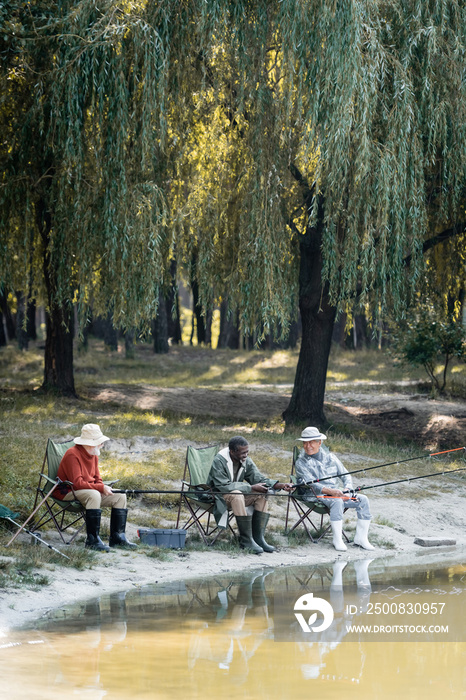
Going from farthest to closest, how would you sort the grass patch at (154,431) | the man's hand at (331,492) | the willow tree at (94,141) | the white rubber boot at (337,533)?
the willow tree at (94,141) < the grass patch at (154,431) < the man's hand at (331,492) < the white rubber boot at (337,533)

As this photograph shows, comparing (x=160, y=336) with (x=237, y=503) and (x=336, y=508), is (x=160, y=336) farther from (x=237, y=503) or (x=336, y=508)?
(x=237, y=503)

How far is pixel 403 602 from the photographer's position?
652 centimetres

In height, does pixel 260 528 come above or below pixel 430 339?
below

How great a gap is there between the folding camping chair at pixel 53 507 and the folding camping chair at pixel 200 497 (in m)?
0.82

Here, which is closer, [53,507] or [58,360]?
[53,507]

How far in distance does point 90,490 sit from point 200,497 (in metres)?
1.24

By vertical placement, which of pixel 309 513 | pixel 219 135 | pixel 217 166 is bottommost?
pixel 309 513

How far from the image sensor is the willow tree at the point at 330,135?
10.4m

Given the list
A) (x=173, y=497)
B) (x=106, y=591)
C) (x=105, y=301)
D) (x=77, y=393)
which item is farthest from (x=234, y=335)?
(x=106, y=591)

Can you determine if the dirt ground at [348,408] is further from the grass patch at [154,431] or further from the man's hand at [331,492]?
the man's hand at [331,492]

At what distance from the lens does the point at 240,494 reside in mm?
8312

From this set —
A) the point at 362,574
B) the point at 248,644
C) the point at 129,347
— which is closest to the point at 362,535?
the point at 362,574

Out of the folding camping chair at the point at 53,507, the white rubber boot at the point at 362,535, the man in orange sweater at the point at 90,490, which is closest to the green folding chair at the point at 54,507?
the folding camping chair at the point at 53,507

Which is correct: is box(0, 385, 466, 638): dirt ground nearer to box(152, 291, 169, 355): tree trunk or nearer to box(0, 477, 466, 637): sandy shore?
box(0, 477, 466, 637): sandy shore
